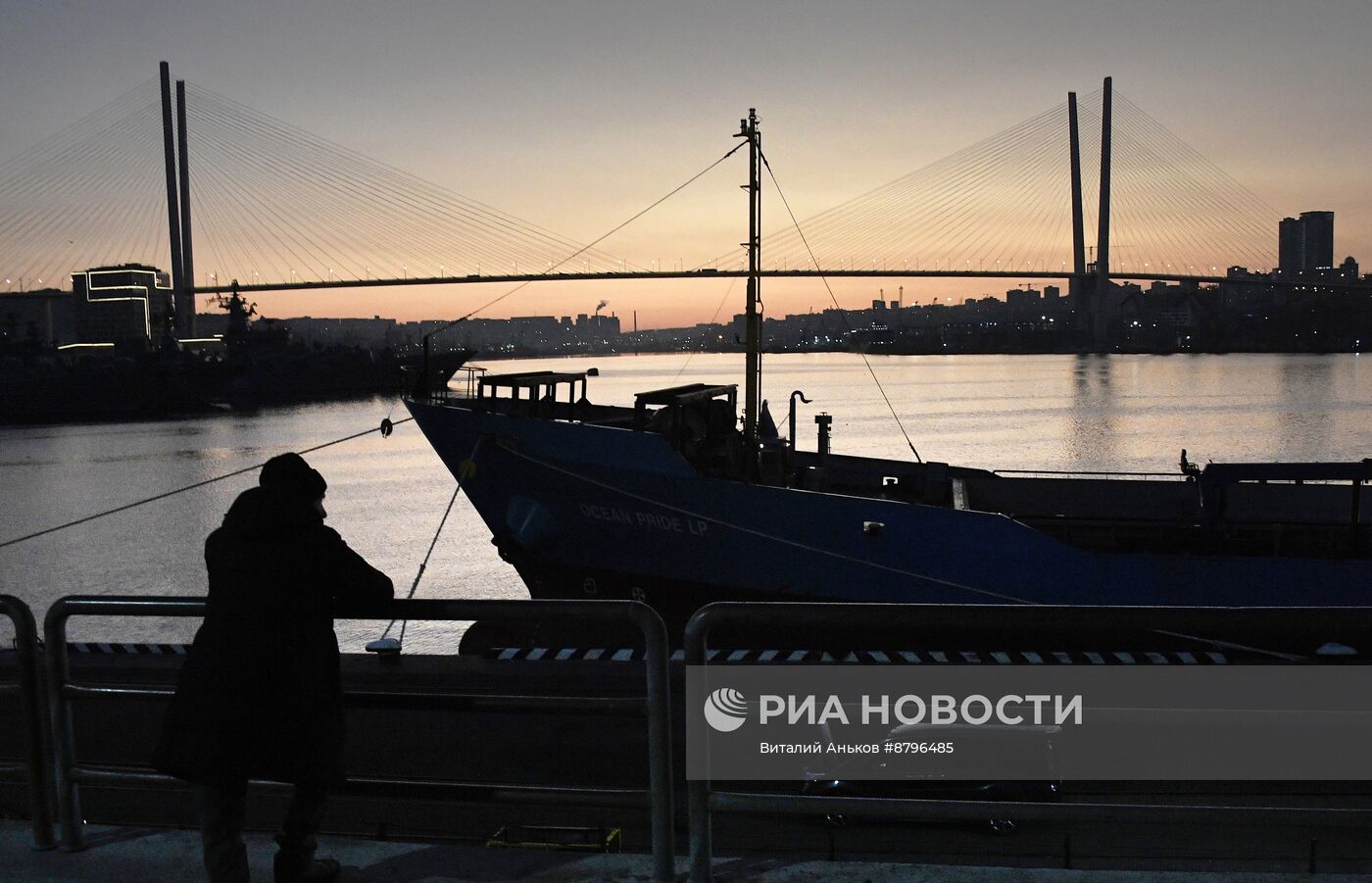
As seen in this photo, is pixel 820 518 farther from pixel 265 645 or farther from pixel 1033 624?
pixel 265 645

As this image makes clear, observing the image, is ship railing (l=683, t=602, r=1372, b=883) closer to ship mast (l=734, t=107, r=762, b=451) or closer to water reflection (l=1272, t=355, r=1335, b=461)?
ship mast (l=734, t=107, r=762, b=451)

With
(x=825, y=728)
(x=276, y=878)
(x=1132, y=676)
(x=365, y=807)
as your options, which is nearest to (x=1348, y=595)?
(x=1132, y=676)

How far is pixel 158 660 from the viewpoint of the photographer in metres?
6.76

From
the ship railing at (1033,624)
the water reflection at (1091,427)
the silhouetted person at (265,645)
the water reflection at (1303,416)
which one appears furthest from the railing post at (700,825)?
the water reflection at (1303,416)

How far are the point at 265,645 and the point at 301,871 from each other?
649mm

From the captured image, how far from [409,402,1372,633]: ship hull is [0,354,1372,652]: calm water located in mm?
3420

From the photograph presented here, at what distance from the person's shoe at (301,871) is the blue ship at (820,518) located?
26.8 ft

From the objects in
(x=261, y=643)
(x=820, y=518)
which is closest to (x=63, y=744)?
(x=261, y=643)

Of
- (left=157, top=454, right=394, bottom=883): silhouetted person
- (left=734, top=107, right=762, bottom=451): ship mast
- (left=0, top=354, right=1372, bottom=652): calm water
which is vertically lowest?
(left=0, top=354, right=1372, bottom=652): calm water

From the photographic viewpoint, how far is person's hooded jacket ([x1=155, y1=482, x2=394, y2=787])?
8.23 feet

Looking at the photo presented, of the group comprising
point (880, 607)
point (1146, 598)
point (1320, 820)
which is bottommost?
point (1146, 598)

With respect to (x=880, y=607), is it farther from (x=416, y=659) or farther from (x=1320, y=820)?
(x=416, y=659)

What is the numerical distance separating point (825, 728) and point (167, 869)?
284cm

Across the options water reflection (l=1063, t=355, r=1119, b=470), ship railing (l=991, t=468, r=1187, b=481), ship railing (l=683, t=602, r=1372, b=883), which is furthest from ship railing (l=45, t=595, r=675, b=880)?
water reflection (l=1063, t=355, r=1119, b=470)
